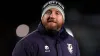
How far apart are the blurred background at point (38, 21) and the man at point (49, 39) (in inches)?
280

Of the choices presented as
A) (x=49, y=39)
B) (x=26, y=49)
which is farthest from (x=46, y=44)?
(x=26, y=49)

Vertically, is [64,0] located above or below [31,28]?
above

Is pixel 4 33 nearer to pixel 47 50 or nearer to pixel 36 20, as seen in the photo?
pixel 36 20

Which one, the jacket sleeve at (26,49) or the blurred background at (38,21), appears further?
the blurred background at (38,21)

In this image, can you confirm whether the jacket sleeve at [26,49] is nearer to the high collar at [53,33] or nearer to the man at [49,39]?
the man at [49,39]

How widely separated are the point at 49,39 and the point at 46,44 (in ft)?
0.25

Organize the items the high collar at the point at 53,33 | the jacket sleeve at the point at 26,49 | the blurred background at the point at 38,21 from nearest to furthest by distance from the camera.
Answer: the jacket sleeve at the point at 26,49 < the high collar at the point at 53,33 < the blurred background at the point at 38,21

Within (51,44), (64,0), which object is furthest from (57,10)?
(64,0)

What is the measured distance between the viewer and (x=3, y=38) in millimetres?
12156

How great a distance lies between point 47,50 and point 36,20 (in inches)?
397

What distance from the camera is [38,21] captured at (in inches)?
539

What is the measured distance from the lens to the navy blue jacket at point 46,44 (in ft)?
11.8

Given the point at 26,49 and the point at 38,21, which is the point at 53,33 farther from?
the point at 38,21

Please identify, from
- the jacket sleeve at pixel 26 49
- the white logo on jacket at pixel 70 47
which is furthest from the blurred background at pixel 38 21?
the jacket sleeve at pixel 26 49
